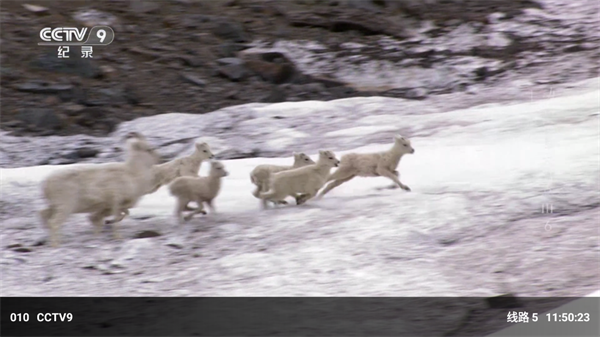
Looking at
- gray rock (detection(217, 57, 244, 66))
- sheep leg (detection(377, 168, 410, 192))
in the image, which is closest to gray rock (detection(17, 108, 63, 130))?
gray rock (detection(217, 57, 244, 66))

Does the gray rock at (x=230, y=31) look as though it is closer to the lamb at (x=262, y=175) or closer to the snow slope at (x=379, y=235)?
the snow slope at (x=379, y=235)

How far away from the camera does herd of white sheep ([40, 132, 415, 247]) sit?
24.2ft

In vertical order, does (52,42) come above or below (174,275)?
above

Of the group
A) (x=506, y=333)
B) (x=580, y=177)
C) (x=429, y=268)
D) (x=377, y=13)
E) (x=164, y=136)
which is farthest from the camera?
(x=377, y=13)

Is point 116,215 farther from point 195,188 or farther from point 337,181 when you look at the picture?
point 337,181

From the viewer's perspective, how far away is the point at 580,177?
8.33 meters

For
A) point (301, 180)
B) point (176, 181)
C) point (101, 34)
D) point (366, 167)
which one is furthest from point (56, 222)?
point (101, 34)

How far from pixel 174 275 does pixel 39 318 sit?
119 centimetres

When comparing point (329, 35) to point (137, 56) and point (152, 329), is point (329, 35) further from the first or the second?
point (152, 329)

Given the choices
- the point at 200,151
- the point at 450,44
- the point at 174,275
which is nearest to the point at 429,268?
the point at 174,275

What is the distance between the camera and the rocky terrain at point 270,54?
11125 millimetres

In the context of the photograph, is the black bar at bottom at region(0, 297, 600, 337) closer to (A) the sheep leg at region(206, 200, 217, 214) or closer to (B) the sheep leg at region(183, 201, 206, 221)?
(B) the sheep leg at region(183, 201, 206, 221)

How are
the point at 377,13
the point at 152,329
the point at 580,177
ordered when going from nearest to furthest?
the point at 152,329
the point at 580,177
the point at 377,13

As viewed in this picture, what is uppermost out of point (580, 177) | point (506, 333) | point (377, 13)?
point (377, 13)
